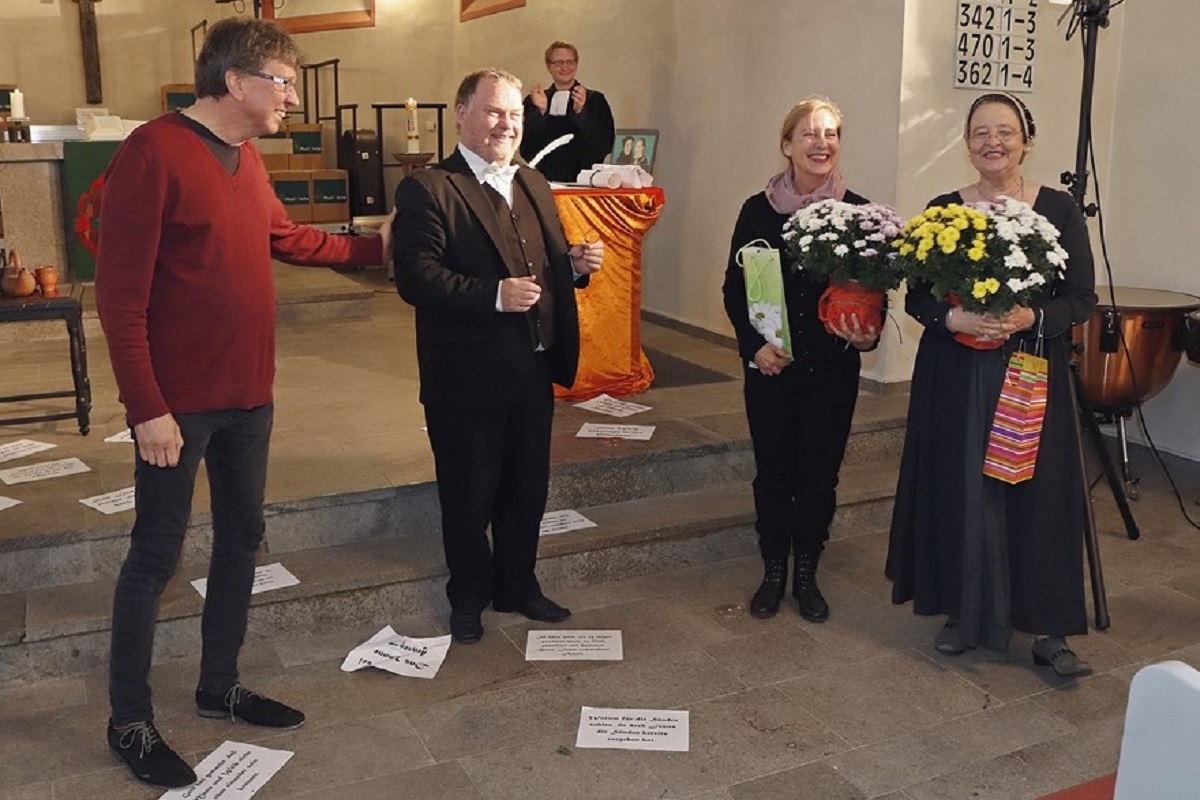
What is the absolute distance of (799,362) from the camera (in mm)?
3266

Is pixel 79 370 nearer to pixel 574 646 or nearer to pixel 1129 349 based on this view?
pixel 574 646

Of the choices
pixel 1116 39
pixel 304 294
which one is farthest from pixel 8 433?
pixel 1116 39

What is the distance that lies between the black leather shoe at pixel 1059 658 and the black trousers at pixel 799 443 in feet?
2.24

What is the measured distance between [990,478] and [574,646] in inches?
48.3

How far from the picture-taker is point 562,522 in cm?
395

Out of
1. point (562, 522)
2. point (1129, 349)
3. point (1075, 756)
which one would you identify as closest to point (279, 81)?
point (562, 522)

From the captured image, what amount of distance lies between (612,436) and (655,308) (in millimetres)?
2730

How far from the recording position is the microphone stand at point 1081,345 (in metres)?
3.32

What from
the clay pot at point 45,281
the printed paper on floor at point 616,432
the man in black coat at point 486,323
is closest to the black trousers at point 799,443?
the man in black coat at point 486,323

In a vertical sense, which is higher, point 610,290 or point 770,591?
point 610,290

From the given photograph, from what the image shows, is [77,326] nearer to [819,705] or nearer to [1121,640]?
[819,705]

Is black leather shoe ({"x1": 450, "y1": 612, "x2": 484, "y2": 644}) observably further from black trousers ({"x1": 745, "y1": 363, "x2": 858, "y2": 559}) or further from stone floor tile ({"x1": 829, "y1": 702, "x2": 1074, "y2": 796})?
stone floor tile ({"x1": 829, "y1": 702, "x2": 1074, "y2": 796})

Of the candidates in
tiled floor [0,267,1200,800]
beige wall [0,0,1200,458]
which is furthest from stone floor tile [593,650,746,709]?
beige wall [0,0,1200,458]

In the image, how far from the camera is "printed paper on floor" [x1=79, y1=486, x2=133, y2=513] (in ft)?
11.8
